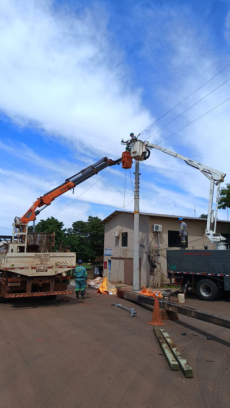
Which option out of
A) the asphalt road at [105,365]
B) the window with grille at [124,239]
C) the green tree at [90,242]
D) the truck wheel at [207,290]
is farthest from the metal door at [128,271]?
the asphalt road at [105,365]

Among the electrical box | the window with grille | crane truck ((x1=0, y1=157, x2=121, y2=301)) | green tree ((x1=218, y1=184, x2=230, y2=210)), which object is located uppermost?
the electrical box

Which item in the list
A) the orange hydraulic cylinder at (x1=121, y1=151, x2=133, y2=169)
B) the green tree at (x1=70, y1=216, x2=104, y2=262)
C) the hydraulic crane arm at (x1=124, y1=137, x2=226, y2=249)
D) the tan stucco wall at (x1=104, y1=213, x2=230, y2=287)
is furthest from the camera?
the green tree at (x1=70, y1=216, x2=104, y2=262)

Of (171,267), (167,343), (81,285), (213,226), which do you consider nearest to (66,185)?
(81,285)

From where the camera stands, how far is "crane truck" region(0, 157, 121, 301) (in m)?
10.3

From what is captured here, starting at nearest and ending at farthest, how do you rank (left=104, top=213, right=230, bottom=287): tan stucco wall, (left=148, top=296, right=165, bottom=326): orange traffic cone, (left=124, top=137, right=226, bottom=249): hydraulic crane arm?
(left=148, top=296, right=165, bottom=326): orange traffic cone
(left=124, top=137, right=226, bottom=249): hydraulic crane arm
(left=104, top=213, right=230, bottom=287): tan stucco wall

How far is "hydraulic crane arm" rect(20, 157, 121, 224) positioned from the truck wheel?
7270mm

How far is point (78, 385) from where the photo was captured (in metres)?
4.02

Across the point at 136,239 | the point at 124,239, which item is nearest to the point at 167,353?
the point at 136,239

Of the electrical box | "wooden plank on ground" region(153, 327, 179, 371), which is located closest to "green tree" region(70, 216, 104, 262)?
the electrical box

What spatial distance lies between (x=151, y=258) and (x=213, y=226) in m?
5.23

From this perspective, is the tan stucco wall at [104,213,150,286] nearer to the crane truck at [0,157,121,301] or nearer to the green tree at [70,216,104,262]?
the green tree at [70,216,104,262]

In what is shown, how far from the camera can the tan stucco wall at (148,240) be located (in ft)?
64.2

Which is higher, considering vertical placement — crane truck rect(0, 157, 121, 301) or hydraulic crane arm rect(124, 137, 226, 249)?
hydraulic crane arm rect(124, 137, 226, 249)

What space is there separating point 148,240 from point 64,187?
800 centimetres
